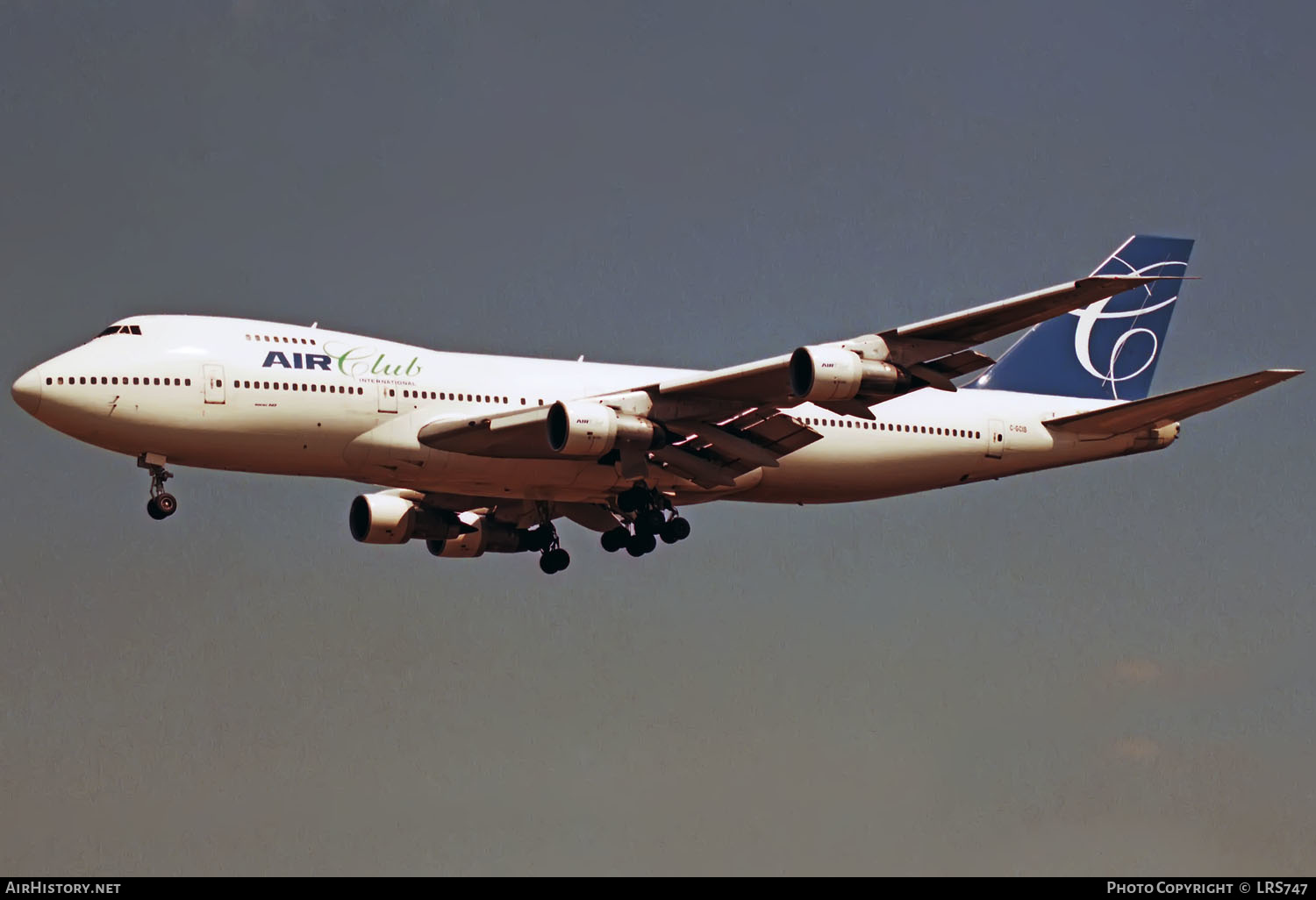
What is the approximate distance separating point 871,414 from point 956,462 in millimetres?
6173

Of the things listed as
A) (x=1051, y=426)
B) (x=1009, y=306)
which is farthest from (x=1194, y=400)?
(x=1009, y=306)

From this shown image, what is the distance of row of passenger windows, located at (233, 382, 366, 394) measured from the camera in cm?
3678

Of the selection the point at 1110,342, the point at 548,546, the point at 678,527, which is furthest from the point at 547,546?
the point at 1110,342

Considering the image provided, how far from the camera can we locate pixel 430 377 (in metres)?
38.5

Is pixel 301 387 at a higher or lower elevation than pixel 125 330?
lower

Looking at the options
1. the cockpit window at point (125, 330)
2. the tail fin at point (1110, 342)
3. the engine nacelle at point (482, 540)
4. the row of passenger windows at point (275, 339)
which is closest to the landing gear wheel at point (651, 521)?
the engine nacelle at point (482, 540)

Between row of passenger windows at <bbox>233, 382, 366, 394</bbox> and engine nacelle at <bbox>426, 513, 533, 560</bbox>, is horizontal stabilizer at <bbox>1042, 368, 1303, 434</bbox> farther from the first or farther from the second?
row of passenger windows at <bbox>233, 382, 366, 394</bbox>

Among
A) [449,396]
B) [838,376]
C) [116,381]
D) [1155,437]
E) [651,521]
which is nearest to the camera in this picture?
[838,376]

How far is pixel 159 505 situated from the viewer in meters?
37.3

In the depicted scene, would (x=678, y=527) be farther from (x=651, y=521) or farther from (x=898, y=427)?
(x=898, y=427)

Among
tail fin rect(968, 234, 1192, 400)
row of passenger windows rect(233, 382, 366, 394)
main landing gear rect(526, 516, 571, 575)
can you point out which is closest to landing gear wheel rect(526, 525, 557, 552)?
main landing gear rect(526, 516, 571, 575)

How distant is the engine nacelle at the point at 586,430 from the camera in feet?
121

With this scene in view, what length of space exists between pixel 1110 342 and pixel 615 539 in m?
14.1
